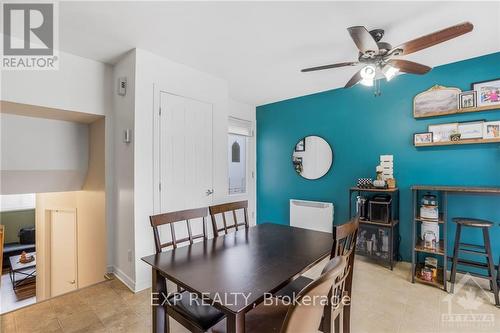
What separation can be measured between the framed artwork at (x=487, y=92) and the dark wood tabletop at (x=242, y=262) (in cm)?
242

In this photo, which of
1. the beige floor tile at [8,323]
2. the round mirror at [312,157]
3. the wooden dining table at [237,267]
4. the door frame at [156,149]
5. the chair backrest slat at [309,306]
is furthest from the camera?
the round mirror at [312,157]

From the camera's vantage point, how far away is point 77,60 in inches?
105

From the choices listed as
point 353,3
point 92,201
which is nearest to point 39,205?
point 92,201

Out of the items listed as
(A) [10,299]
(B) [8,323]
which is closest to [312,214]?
(B) [8,323]

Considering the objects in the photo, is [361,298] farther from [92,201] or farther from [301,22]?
[92,201]

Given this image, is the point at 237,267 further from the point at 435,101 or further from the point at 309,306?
the point at 435,101

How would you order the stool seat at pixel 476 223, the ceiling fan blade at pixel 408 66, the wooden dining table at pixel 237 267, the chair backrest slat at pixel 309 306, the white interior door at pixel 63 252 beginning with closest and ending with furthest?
the chair backrest slat at pixel 309 306 → the wooden dining table at pixel 237 267 → the ceiling fan blade at pixel 408 66 → the stool seat at pixel 476 223 → the white interior door at pixel 63 252

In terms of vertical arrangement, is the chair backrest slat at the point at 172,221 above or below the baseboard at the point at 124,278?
above

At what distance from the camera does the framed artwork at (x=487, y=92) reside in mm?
2580

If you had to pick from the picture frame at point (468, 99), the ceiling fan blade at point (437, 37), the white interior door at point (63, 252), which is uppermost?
the ceiling fan blade at point (437, 37)

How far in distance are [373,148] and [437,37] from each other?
75.8 inches

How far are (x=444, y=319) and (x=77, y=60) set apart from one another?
4.35 meters

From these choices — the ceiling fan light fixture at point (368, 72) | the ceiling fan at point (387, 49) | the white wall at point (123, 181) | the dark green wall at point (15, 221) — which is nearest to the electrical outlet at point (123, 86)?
the white wall at point (123, 181)

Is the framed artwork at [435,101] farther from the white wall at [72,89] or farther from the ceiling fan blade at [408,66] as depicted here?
the white wall at [72,89]
